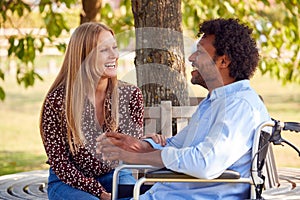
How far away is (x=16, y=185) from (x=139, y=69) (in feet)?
3.51

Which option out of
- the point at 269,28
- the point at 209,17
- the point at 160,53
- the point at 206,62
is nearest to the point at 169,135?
the point at 160,53

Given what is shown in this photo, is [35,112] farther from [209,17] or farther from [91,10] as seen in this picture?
[209,17]

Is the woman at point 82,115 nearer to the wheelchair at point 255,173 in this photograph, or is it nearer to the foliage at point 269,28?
the wheelchair at point 255,173

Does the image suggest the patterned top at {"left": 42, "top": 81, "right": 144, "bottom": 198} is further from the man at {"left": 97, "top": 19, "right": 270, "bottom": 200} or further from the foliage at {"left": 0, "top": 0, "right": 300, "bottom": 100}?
the foliage at {"left": 0, "top": 0, "right": 300, "bottom": 100}

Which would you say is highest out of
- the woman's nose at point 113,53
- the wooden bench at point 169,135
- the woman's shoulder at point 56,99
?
the woman's nose at point 113,53

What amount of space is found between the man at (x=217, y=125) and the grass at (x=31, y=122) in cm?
532

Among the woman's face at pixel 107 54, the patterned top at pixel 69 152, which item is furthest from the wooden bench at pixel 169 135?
the woman's face at pixel 107 54

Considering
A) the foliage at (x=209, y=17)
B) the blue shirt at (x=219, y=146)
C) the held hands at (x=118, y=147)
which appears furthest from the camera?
the foliage at (x=209, y=17)

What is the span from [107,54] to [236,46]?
0.92m

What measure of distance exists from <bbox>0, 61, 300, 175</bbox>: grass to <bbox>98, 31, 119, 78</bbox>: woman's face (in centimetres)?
462

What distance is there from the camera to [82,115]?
3.85 metres

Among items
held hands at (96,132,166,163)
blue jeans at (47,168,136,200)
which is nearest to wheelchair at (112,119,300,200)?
held hands at (96,132,166,163)

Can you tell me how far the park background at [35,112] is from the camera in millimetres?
9883

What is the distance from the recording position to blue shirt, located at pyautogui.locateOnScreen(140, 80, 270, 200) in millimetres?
2977
